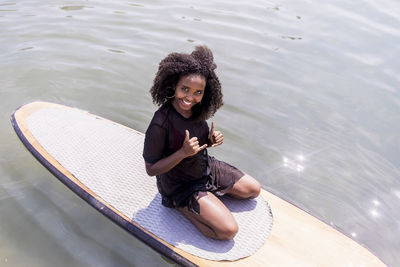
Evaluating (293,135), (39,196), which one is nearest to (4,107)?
(39,196)

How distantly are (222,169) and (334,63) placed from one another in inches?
167

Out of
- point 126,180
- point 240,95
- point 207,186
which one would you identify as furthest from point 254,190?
point 240,95

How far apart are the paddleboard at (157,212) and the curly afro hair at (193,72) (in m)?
0.98

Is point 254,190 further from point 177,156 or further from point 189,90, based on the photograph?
point 189,90

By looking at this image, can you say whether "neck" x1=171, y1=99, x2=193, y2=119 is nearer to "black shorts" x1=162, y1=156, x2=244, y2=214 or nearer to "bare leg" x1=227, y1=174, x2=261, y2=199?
"black shorts" x1=162, y1=156, x2=244, y2=214

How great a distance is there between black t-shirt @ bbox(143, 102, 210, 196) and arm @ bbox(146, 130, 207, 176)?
6cm

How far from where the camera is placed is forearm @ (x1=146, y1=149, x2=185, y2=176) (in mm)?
2742

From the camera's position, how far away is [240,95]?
5.56 metres

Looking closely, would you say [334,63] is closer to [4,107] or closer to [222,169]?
[222,169]

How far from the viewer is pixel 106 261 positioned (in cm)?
322

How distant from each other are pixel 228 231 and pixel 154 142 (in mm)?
934

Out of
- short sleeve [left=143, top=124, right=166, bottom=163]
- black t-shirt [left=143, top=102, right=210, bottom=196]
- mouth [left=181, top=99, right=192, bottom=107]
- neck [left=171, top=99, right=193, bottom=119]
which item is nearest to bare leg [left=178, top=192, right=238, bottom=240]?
black t-shirt [left=143, top=102, right=210, bottom=196]

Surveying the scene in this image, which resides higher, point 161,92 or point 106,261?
point 161,92

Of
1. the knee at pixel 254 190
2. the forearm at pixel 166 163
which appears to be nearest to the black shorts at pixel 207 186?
the knee at pixel 254 190
